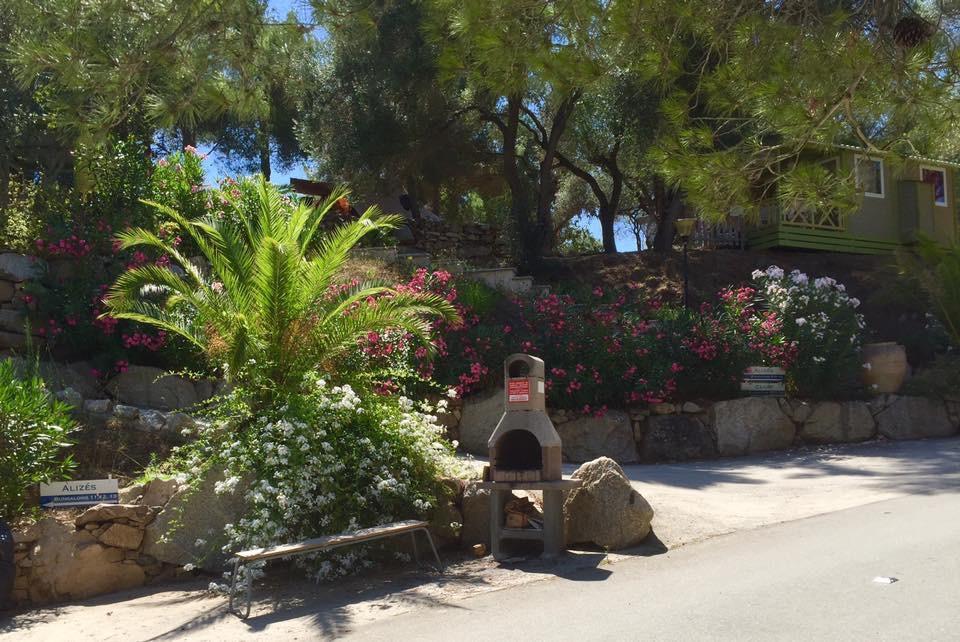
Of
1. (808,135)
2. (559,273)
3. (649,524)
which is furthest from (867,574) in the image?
(559,273)

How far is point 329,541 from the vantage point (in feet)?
20.7

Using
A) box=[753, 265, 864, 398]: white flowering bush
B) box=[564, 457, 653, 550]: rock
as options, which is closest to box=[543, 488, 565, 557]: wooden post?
box=[564, 457, 653, 550]: rock

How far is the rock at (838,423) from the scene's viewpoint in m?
13.0

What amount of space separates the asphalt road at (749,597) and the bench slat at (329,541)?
807 millimetres

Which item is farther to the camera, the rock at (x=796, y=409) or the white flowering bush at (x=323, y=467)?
the rock at (x=796, y=409)

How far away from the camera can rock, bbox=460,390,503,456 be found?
11.5 meters

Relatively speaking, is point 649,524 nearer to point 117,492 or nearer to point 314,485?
point 314,485

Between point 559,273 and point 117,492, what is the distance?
1148cm

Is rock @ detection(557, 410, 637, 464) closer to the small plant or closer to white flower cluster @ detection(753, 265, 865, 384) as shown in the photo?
white flower cluster @ detection(753, 265, 865, 384)

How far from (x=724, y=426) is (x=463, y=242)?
8.03 m

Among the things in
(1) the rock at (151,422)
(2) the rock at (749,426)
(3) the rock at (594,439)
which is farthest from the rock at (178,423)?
(2) the rock at (749,426)

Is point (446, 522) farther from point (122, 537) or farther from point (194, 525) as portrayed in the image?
point (122, 537)

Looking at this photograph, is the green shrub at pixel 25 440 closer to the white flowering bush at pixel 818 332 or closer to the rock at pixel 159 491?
the rock at pixel 159 491

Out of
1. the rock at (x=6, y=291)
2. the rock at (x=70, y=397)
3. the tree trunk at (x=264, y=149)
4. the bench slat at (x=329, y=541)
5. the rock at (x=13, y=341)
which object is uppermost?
the tree trunk at (x=264, y=149)
